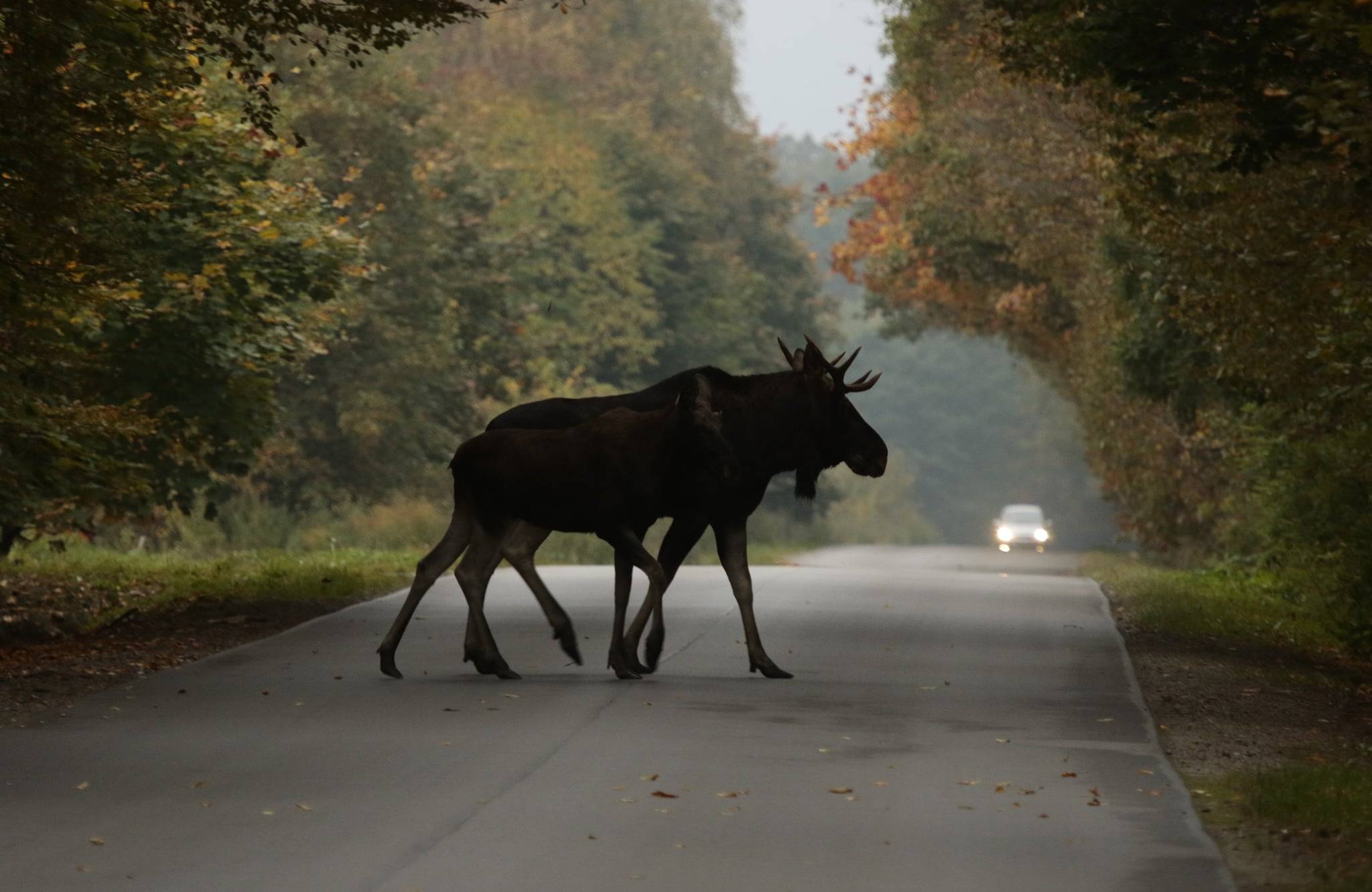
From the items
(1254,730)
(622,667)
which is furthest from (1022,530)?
(1254,730)

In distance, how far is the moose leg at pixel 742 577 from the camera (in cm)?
1598

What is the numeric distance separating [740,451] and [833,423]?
69 cm

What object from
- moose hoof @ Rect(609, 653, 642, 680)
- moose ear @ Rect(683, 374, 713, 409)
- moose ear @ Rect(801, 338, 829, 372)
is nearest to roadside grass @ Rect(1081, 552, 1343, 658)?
moose ear @ Rect(801, 338, 829, 372)

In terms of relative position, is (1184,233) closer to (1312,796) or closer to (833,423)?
(833,423)

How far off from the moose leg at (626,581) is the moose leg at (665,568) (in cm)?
8

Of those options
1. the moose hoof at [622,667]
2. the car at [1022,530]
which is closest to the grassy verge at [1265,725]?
the moose hoof at [622,667]

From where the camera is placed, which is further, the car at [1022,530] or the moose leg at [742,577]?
the car at [1022,530]

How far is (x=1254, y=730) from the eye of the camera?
1471 cm

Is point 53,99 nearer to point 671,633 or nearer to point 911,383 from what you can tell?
point 671,633

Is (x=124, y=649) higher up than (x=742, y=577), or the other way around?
(x=742, y=577)

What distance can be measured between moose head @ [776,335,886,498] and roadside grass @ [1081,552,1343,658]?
255 inches

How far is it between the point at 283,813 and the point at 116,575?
20609 mm

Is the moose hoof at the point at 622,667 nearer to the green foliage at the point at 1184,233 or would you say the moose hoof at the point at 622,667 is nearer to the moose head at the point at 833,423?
the moose head at the point at 833,423

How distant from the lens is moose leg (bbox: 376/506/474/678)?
52.7 ft
